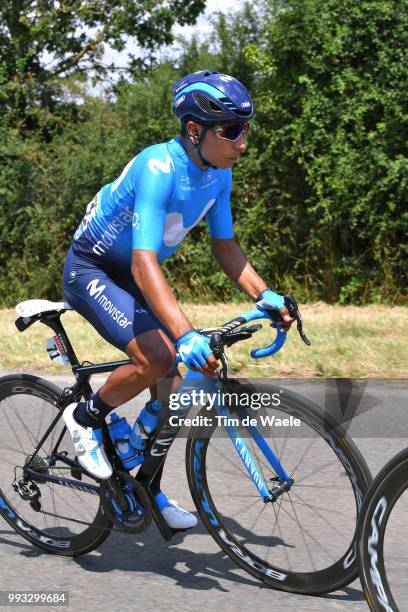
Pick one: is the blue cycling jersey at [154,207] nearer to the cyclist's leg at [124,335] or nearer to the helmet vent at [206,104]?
the cyclist's leg at [124,335]

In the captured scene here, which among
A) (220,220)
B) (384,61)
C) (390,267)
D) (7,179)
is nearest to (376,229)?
(390,267)

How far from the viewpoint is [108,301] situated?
390 cm

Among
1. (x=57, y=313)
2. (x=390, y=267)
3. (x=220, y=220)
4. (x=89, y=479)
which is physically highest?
(x=220, y=220)

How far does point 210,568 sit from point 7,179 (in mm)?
11777

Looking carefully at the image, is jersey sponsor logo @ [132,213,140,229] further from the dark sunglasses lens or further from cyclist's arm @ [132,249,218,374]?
the dark sunglasses lens

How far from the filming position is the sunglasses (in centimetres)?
363

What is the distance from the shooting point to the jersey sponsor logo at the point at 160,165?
3676 mm

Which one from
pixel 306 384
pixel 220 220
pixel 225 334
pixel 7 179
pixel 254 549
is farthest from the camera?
pixel 7 179

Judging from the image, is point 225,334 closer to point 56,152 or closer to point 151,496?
point 151,496

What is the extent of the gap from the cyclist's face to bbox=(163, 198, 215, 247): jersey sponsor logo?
258 millimetres

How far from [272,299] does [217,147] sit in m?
0.64

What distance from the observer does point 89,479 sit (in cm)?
421

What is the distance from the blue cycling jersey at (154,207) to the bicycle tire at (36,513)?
0.69 m

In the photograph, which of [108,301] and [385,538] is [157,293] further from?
[385,538]
